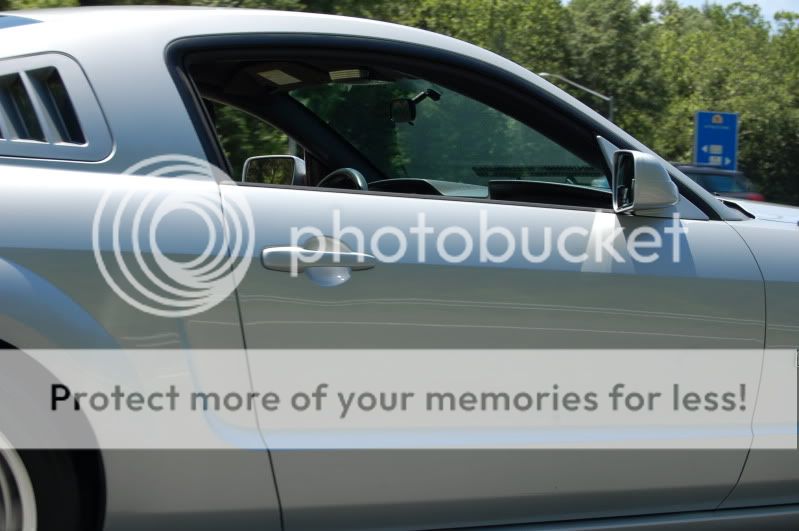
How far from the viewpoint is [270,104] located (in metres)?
3.93

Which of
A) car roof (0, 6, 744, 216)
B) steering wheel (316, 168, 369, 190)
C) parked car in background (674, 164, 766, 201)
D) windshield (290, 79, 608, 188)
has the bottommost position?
parked car in background (674, 164, 766, 201)

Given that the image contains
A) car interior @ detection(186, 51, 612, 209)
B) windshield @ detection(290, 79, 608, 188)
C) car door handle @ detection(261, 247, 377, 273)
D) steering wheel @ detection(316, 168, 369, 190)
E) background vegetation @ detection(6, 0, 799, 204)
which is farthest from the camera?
background vegetation @ detection(6, 0, 799, 204)

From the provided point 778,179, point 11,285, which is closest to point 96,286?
point 11,285

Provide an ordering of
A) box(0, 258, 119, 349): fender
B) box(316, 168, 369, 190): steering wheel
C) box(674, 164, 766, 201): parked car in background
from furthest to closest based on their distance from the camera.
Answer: box(674, 164, 766, 201): parked car in background, box(316, 168, 369, 190): steering wheel, box(0, 258, 119, 349): fender

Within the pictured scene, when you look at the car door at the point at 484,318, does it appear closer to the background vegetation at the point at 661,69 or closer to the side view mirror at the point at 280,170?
the side view mirror at the point at 280,170

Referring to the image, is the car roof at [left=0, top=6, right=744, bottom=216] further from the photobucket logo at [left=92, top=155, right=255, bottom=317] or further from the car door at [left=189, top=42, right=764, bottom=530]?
the photobucket logo at [left=92, top=155, right=255, bottom=317]

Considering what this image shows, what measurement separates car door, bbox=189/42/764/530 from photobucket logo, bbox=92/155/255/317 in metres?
0.05

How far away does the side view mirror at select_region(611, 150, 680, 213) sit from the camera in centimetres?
276

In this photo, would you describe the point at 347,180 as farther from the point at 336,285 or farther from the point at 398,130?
the point at 336,285

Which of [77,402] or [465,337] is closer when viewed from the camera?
[77,402]

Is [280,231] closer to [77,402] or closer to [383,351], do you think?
[383,351]

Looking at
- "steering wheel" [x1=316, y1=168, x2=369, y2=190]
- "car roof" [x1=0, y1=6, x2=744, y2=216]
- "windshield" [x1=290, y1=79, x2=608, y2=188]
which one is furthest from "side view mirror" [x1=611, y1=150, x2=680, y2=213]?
"steering wheel" [x1=316, y1=168, x2=369, y2=190]

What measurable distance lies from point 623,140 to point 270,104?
1.54 metres

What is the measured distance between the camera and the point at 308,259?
244 centimetres
